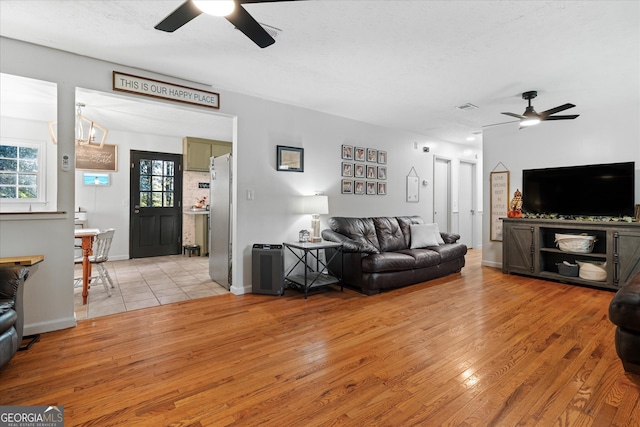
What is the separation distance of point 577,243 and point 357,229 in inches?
118

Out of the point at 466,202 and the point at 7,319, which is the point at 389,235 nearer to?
the point at 466,202

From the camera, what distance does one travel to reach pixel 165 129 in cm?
593

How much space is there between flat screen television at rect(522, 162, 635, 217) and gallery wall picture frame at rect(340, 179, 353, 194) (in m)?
2.77

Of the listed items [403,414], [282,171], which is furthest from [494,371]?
[282,171]

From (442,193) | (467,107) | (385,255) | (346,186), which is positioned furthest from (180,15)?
(442,193)

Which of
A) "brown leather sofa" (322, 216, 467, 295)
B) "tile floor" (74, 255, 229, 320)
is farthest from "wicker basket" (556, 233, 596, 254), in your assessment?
"tile floor" (74, 255, 229, 320)

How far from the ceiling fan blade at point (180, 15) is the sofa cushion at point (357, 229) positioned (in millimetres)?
3143

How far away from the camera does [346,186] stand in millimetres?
5059

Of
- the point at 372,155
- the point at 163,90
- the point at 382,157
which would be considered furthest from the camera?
the point at 382,157

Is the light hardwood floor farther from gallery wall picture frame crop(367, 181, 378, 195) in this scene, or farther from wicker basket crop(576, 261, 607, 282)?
gallery wall picture frame crop(367, 181, 378, 195)

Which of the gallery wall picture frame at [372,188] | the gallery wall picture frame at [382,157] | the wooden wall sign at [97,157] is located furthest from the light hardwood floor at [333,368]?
the wooden wall sign at [97,157]

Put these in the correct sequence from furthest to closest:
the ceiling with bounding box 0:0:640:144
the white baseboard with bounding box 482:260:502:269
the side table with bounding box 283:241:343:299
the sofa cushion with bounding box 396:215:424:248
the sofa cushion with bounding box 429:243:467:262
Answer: the white baseboard with bounding box 482:260:502:269
the sofa cushion with bounding box 396:215:424:248
the sofa cushion with bounding box 429:243:467:262
the side table with bounding box 283:241:343:299
the ceiling with bounding box 0:0:640:144

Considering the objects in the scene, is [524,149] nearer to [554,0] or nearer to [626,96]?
[626,96]

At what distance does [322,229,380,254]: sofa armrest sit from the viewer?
13.1 feet
